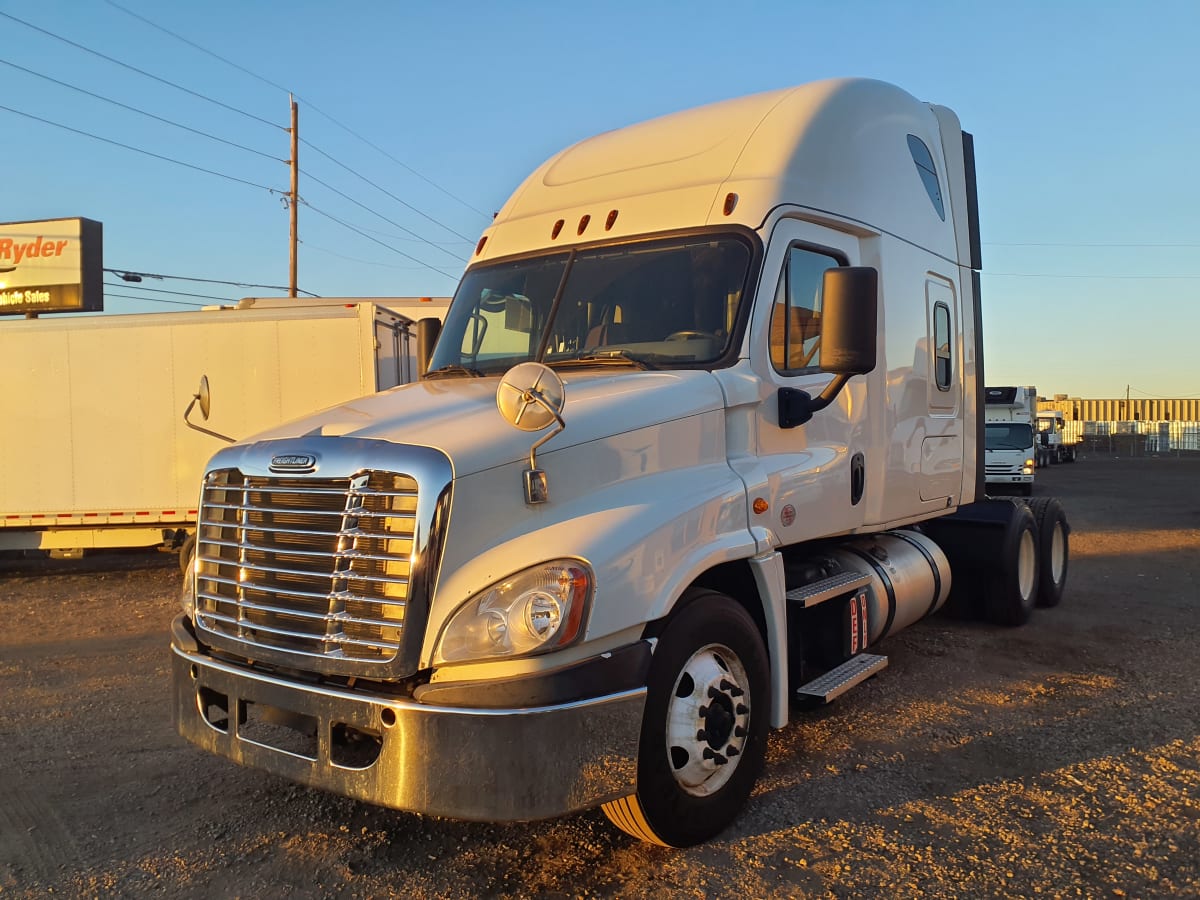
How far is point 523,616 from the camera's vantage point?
121 inches

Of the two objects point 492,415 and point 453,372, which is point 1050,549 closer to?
point 453,372

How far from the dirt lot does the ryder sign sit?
567 inches

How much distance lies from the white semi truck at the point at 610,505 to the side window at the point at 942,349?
0.37 m

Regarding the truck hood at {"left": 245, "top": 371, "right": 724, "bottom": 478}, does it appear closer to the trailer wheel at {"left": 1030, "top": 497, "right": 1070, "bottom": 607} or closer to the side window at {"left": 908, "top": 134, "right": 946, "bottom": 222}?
the side window at {"left": 908, "top": 134, "right": 946, "bottom": 222}

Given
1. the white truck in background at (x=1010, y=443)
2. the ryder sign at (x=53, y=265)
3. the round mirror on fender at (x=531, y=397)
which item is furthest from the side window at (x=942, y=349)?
the ryder sign at (x=53, y=265)

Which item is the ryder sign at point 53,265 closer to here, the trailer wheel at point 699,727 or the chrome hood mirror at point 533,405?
the chrome hood mirror at point 533,405

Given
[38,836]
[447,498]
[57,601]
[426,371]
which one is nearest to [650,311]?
[426,371]

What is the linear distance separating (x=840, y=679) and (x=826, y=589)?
1.59ft

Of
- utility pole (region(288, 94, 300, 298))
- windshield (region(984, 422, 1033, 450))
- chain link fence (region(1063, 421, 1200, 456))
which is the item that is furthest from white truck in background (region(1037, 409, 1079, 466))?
utility pole (region(288, 94, 300, 298))

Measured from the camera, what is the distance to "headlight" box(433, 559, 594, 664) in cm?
306

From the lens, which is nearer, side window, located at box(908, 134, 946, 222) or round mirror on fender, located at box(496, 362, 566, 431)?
round mirror on fender, located at box(496, 362, 566, 431)

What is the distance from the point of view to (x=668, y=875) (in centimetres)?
348

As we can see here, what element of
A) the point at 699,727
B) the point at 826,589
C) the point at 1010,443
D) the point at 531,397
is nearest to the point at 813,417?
the point at 826,589

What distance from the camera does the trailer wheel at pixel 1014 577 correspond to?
7508 mm
